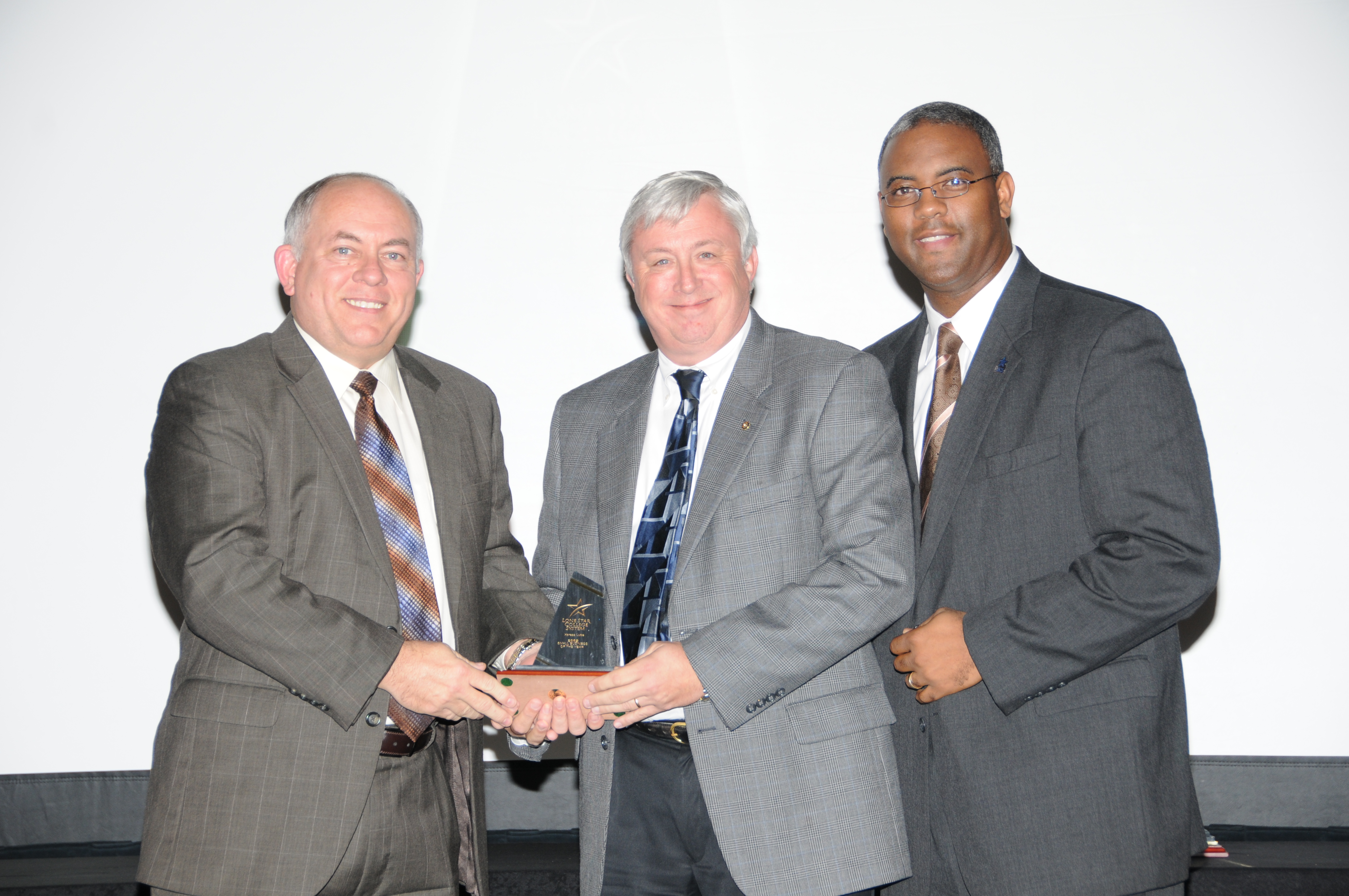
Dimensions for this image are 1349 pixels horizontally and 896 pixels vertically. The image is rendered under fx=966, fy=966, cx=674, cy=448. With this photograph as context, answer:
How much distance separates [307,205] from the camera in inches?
96.3

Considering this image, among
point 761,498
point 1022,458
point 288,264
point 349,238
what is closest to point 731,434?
point 761,498

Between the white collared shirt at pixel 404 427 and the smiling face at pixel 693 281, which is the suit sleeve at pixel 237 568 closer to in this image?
the white collared shirt at pixel 404 427

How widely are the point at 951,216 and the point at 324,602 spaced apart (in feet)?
5.77

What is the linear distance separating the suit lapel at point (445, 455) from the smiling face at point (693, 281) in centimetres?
62

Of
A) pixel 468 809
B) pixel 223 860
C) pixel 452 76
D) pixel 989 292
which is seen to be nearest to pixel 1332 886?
pixel 989 292

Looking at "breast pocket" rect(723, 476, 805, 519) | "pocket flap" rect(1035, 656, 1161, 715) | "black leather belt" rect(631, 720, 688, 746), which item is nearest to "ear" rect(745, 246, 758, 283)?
"breast pocket" rect(723, 476, 805, 519)

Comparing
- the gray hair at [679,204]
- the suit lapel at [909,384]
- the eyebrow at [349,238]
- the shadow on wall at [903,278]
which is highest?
the shadow on wall at [903,278]

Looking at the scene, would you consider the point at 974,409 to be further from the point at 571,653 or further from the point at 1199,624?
the point at 1199,624

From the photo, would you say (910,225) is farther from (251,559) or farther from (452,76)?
(452,76)

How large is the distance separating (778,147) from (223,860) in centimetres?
305

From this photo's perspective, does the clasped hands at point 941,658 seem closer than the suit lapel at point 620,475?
Yes

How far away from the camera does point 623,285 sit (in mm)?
3848

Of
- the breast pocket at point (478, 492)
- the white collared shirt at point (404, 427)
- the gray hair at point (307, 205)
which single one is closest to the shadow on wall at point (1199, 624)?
the breast pocket at point (478, 492)

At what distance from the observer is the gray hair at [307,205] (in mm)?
2430
